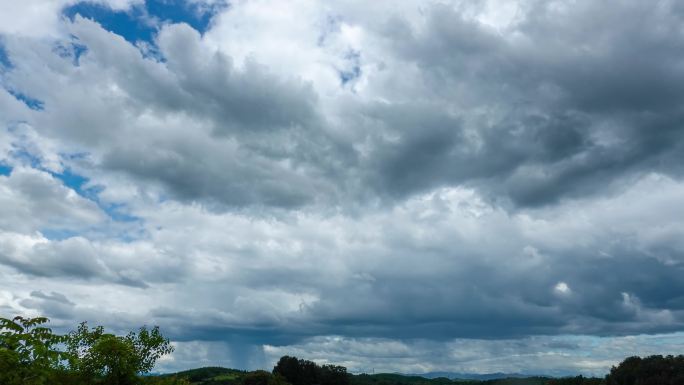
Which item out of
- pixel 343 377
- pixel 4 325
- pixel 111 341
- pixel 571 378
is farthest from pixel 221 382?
pixel 4 325

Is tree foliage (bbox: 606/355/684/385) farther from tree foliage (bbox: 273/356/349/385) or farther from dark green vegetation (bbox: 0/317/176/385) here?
dark green vegetation (bbox: 0/317/176/385)

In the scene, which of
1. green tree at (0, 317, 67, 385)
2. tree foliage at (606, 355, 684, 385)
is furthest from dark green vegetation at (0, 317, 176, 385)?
tree foliage at (606, 355, 684, 385)

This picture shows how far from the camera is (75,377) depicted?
33312 mm

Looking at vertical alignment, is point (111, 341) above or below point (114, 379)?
Result: above

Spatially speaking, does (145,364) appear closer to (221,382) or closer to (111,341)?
(111,341)

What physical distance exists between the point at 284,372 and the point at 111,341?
129m

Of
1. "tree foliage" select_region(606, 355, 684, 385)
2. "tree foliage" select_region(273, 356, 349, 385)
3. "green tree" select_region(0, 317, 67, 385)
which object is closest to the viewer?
"green tree" select_region(0, 317, 67, 385)

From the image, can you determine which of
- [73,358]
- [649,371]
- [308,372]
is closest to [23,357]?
[73,358]

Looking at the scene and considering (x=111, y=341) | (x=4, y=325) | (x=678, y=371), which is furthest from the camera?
(x=678, y=371)

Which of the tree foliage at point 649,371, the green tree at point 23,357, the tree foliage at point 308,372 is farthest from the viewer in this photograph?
the tree foliage at point 308,372

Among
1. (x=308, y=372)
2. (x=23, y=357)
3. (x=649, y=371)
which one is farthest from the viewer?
(x=308, y=372)

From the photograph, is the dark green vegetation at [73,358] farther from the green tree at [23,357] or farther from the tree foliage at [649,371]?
the tree foliage at [649,371]

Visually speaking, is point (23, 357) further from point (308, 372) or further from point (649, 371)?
point (308, 372)

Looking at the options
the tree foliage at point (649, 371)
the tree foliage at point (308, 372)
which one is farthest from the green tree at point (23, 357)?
the tree foliage at point (308, 372)
